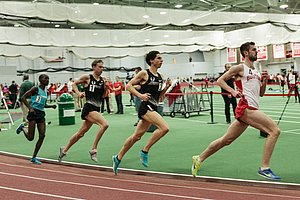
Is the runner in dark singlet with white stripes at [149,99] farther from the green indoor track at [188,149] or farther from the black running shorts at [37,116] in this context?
the black running shorts at [37,116]

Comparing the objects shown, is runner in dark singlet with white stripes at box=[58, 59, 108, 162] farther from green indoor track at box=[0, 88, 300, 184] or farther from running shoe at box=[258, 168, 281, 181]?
running shoe at box=[258, 168, 281, 181]

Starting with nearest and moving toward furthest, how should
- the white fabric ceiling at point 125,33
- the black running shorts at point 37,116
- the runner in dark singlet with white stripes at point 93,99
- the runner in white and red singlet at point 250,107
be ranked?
the runner in white and red singlet at point 250,107 → the runner in dark singlet with white stripes at point 93,99 → the black running shorts at point 37,116 → the white fabric ceiling at point 125,33

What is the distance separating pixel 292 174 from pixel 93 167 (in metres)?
3.83

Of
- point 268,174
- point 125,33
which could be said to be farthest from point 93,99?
point 125,33

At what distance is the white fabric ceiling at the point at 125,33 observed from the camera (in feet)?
39.9

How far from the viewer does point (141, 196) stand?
6.05 m

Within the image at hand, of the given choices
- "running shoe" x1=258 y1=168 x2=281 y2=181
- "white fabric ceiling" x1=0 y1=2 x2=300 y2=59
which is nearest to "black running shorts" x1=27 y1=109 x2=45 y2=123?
"white fabric ceiling" x1=0 y1=2 x2=300 y2=59

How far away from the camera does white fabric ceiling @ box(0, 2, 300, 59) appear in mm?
12172

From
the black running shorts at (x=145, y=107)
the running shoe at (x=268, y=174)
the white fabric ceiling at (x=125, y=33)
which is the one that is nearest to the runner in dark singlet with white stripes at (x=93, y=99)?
the black running shorts at (x=145, y=107)

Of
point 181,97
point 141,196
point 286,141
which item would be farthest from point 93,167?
point 181,97

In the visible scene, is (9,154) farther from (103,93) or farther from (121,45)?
(121,45)

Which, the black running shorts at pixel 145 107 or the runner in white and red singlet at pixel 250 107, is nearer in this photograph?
the runner in white and red singlet at pixel 250 107

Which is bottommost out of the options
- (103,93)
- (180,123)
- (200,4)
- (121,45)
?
(180,123)

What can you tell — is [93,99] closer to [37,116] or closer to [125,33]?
[37,116]
